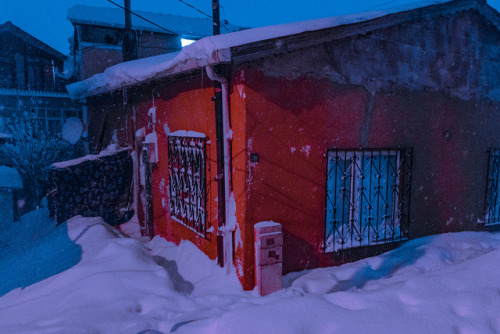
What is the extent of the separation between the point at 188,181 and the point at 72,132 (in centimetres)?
639

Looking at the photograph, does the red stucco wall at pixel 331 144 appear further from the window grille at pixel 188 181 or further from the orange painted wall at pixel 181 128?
the window grille at pixel 188 181

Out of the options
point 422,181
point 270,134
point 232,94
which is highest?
point 232,94

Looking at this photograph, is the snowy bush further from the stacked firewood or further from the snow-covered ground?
the snow-covered ground

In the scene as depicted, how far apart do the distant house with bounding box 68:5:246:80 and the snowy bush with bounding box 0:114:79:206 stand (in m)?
4.19

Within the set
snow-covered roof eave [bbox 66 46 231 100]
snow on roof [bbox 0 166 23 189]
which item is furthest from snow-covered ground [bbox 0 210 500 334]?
snow on roof [bbox 0 166 23 189]

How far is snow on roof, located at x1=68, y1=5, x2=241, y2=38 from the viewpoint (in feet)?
52.3

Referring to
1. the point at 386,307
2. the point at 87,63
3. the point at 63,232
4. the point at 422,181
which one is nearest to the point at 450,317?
the point at 386,307

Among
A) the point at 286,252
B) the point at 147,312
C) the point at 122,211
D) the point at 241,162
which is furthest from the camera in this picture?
the point at 122,211

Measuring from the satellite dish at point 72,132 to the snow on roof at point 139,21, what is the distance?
776 centimetres

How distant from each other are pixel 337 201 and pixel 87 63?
1492 centimetres

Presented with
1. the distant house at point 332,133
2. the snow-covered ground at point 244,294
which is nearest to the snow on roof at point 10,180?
the snow-covered ground at point 244,294

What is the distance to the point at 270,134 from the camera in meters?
4.61

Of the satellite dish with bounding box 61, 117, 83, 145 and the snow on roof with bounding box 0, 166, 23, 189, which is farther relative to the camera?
the snow on roof with bounding box 0, 166, 23, 189

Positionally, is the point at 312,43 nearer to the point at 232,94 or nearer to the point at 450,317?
the point at 232,94
